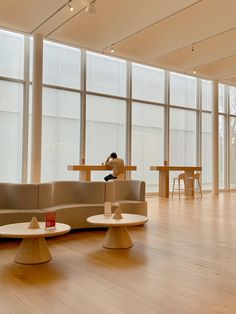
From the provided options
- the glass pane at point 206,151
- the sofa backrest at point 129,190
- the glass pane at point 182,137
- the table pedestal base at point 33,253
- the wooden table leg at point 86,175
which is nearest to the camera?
the table pedestal base at point 33,253

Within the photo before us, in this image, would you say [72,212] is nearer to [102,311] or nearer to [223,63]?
[102,311]

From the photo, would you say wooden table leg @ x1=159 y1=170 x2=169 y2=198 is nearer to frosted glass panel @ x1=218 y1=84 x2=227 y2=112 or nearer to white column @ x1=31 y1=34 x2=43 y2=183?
white column @ x1=31 y1=34 x2=43 y2=183

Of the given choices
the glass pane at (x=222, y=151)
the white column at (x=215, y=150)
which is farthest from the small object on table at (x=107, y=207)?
the glass pane at (x=222, y=151)

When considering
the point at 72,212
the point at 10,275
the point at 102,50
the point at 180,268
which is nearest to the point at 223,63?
the point at 102,50

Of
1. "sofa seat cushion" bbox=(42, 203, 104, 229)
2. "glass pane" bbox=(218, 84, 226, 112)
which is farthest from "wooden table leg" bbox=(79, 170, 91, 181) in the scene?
"glass pane" bbox=(218, 84, 226, 112)

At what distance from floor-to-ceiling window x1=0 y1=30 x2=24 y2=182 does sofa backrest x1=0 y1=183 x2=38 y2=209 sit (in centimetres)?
362

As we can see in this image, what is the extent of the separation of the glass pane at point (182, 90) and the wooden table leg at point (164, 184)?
270 centimetres

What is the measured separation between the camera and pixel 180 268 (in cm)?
330

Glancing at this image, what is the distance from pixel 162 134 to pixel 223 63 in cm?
302

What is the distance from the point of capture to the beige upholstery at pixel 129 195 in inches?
231

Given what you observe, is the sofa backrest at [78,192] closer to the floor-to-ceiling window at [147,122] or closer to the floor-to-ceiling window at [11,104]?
the floor-to-ceiling window at [11,104]

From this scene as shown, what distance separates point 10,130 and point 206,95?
7618 mm

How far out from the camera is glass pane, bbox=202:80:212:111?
12.3m

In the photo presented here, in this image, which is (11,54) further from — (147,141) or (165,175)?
(165,175)
